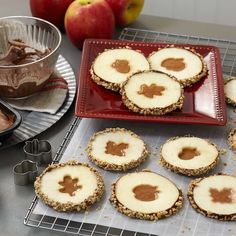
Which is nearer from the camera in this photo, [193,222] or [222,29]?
[193,222]

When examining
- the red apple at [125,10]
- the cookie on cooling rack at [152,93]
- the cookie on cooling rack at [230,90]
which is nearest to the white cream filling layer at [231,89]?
the cookie on cooling rack at [230,90]

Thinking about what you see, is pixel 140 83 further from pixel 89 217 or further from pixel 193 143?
pixel 89 217

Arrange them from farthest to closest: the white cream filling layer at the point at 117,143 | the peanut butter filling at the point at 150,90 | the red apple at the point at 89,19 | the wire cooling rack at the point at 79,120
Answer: the red apple at the point at 89,19 → the peanut butter filling at the point at 150,90 → the white cream filling layer at the point at 117,143 → the wire cooling rack at the point at 79,120

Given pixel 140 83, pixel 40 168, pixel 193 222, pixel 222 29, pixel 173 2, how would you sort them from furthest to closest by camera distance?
pixel 173 2, pixel 222 29, pixel 140 83, pixel 40 168, pixel 193 222

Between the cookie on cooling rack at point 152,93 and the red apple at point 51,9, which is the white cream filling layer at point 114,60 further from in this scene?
the red apple at point 51,9

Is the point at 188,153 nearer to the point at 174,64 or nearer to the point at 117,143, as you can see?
the point at 117,143

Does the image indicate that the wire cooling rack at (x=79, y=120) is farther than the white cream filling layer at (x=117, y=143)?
No

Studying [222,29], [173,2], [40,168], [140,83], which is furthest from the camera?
[173,2]

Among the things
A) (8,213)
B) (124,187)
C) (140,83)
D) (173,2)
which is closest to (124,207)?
(124,187)
